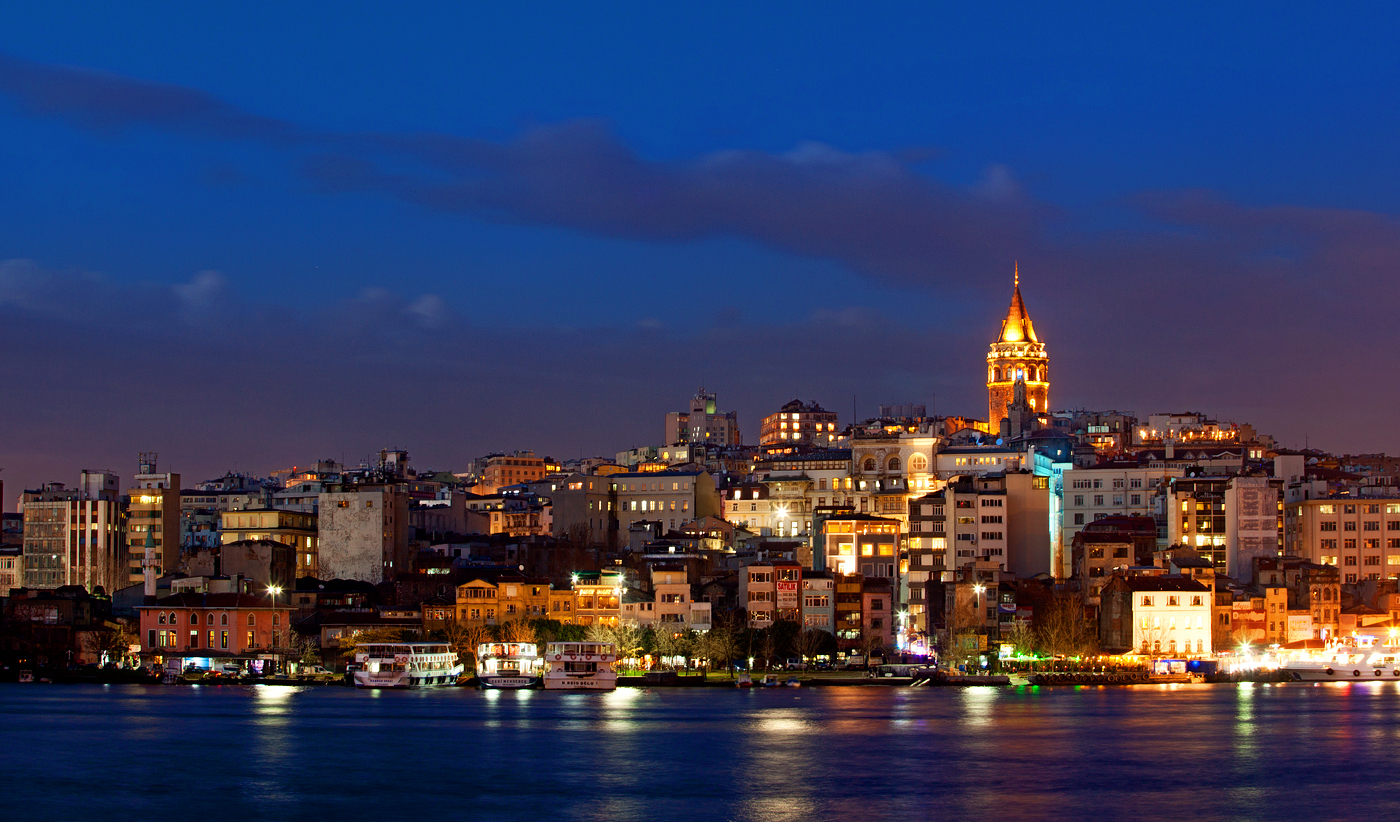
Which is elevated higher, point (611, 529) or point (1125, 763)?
point (611, 529)

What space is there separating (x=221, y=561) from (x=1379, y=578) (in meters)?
53.3

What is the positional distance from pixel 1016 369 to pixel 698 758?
105 meters

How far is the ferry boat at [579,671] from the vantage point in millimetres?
68750

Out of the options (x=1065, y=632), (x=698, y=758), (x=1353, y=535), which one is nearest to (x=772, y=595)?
(x=1065, y=632)

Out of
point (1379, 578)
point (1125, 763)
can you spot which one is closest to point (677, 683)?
point (1125, 763)

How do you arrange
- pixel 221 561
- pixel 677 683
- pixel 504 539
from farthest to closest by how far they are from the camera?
1. pixel 504 539
2. pixel 221 561
3. pixel 677 683

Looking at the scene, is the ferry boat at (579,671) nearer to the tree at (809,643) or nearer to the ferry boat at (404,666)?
the ferry boat at (404,666)

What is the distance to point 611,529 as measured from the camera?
344 ft

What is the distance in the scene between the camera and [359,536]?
92.5 meters

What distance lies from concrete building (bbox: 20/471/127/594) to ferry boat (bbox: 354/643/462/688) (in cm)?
3069

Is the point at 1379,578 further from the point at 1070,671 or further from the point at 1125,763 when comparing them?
the point at 1125,763

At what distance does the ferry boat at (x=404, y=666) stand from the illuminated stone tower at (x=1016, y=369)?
79403mm

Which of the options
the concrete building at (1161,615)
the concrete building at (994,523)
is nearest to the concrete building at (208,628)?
the concrete building at (994,523)

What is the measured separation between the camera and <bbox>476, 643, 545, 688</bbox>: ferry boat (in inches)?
2749
